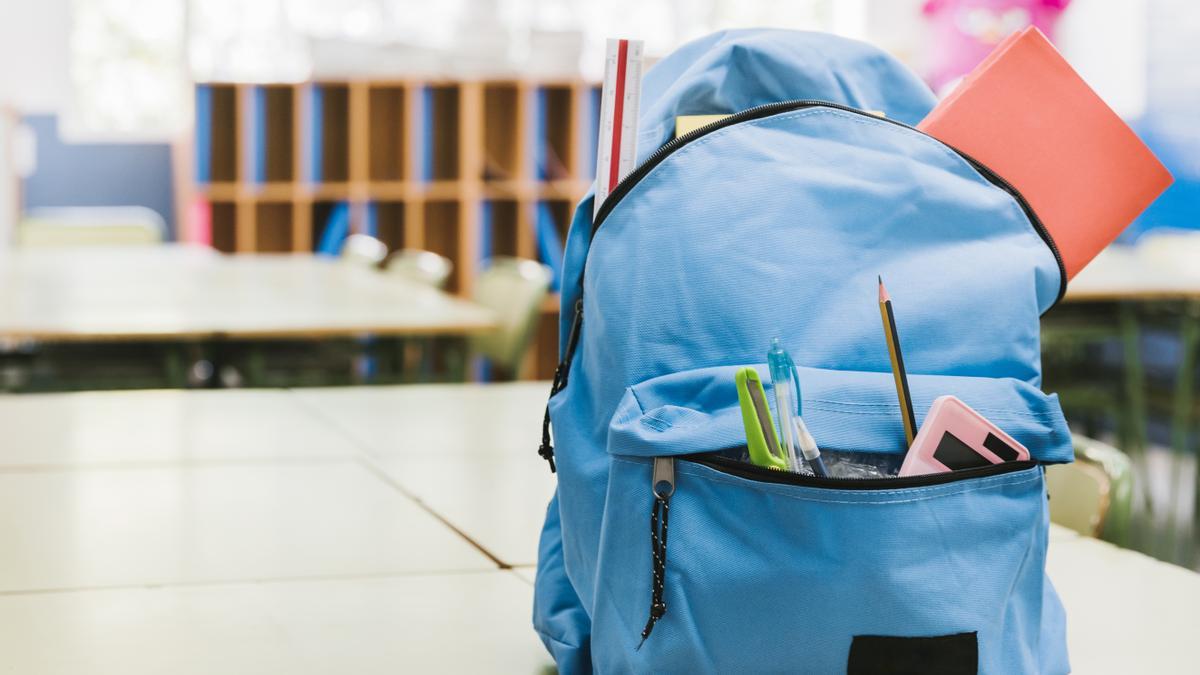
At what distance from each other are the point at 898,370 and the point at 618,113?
0.20 m

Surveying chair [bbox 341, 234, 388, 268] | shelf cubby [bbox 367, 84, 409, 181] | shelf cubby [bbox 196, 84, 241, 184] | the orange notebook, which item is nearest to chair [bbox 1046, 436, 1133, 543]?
the orange notebook

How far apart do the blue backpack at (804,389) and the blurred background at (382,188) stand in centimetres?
193

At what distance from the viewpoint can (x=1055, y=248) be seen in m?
0.75

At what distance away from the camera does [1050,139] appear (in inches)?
30.3

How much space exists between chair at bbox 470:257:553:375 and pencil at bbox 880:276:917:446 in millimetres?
2519

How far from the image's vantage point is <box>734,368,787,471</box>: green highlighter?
64 cm

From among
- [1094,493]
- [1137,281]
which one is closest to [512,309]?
[1137,281]

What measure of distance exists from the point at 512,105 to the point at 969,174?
5.03 meters

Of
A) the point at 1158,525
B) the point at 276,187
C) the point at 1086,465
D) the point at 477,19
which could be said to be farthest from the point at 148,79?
the point at 1086,465

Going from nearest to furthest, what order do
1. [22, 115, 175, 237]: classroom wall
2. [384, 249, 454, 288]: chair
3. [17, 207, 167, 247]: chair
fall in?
1. [384, 249, 454, 288]: chair
2. [17, 207, 167, 247]: chair
3. [22, 115, 175, 237]: classroom wall

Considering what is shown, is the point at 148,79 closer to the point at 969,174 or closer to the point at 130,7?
the point at 130,7

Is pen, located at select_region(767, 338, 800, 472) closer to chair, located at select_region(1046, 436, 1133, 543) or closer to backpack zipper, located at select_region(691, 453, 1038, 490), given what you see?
backpack zipper, located at select_region(691, 453, 1038, 490)

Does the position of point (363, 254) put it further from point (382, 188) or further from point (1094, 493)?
point (1094, 493)

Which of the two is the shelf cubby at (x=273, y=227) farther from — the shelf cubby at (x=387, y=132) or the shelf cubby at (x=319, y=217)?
the shelf cubby at (x=387, y=132)
